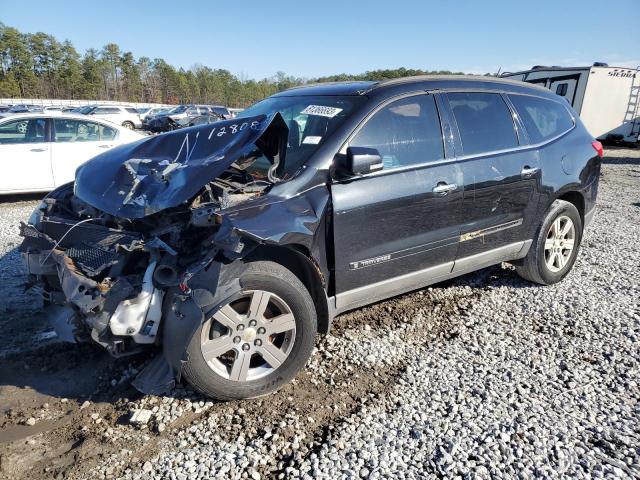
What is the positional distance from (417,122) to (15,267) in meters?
4.54

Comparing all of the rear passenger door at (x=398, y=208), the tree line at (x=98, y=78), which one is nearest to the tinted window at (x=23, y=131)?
the rear passenger door at (x=398, y=208)

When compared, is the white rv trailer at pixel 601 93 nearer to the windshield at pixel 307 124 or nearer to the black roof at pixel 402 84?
the black roof at pixel 402 84

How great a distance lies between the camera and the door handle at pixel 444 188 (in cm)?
334

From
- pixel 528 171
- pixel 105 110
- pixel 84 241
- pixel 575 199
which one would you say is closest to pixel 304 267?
pixel 84 241

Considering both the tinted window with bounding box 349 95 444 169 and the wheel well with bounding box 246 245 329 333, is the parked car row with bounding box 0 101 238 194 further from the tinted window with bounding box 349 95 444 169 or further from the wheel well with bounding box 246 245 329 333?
the wheel well with bounding box 246 245 329 333

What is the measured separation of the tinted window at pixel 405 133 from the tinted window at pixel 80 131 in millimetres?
7339

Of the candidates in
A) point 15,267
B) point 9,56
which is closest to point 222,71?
point 9,56

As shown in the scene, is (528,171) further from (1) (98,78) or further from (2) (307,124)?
(1) (98,78)

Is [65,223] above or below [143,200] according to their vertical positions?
below

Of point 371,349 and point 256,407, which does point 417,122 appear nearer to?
point 371,349

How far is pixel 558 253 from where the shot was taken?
4512 millimetres

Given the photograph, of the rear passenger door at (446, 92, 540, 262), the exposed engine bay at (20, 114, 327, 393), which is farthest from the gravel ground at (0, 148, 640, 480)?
the rear passenger door at (446, 92, 540, 262)

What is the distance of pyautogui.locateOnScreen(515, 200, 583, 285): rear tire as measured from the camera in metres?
4.29

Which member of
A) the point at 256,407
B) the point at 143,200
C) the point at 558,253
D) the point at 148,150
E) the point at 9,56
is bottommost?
the point at 256,407
